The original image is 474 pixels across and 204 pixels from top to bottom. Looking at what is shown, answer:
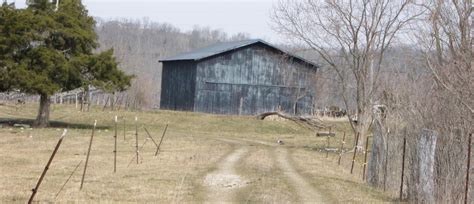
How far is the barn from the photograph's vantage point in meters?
56.6

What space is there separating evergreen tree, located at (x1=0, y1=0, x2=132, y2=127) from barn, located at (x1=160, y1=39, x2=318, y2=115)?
15.1m

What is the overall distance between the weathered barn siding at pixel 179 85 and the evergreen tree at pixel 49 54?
15350mm

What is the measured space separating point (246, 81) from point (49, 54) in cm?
2208

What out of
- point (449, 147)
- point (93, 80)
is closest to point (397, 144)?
point (449, 147)

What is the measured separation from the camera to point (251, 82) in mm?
57812

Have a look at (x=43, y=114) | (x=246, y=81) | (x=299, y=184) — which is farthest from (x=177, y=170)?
(x=246, y=81)

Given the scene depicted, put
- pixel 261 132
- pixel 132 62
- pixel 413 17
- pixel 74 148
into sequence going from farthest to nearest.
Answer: pixel 132 62 < pixel 261 132 < pixel 413 17 < pixel 74 148

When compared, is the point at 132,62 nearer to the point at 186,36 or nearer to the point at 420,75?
the point at 186,36

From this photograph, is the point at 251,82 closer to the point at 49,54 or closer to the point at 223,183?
the point at 49,54

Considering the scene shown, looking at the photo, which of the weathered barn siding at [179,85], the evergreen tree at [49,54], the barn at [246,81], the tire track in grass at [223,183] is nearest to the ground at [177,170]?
the tire track in grass at [223,183]

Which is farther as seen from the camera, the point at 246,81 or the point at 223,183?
the point at 246,81

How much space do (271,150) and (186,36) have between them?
5629 inches

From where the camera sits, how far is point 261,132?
47.7 m

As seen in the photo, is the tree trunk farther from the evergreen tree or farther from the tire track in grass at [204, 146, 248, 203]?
the tire track in grass at [204, 146, 248, 203]
